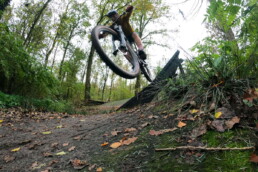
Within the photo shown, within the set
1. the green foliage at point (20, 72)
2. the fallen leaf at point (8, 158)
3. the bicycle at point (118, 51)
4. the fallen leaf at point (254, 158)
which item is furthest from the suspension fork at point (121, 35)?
the fallen leaf at point (254, 158)

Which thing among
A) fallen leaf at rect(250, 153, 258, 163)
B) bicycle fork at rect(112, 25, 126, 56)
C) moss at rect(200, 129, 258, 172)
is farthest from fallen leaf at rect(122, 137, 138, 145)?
bicycle fork at rect(112, 25, 126, 56)

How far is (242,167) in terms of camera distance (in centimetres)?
95

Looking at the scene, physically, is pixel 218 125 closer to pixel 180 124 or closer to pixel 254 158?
pixel 180 124

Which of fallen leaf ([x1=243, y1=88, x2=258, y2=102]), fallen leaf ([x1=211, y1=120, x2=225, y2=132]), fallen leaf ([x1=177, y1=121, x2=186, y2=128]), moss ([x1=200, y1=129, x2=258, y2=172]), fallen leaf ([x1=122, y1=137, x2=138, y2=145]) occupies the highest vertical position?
fallen leaf ([x1=243, y1=88, x2=258, y2=102])

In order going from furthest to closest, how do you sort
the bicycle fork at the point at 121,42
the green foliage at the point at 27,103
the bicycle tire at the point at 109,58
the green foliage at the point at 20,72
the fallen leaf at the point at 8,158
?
the green foliage at the point at 20,72, the green foliage at the point at 27,103, the bicycle fork at the point at 121,42, the bicycle tire at the point at 109,58, the fallen leaf at the point at 8,158

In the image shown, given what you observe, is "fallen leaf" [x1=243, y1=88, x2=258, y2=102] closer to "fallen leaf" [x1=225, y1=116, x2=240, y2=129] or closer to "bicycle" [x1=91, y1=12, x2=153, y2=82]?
"fallen leaf" [x1=225, y1=116, x2=240, y2=129]

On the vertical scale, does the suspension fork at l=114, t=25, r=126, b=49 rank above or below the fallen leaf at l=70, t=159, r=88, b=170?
above

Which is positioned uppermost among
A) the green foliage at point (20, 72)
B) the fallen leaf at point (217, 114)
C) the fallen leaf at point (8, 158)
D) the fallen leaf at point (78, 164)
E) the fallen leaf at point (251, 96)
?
the green foliage at point (20, 72)

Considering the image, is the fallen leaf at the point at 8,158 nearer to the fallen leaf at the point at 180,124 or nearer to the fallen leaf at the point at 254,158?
the fallen leaf at the point at 180,124

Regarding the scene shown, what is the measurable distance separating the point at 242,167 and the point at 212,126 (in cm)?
47

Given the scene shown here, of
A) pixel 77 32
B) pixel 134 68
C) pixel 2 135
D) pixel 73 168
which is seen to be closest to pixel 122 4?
pixel 77 32

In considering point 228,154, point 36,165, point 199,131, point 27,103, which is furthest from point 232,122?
point 27,103

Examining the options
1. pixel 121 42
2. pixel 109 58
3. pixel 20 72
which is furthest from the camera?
pixel 20 72

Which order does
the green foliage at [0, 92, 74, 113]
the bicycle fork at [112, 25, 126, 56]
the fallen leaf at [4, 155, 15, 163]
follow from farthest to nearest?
the green foliage at [0, 92, 74, 113] < the bicycle fork at [112, 25, 126, 56] < the fallen leaf at [4, 155, 15, 163]
